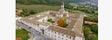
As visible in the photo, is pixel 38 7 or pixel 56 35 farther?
pixel 38 7

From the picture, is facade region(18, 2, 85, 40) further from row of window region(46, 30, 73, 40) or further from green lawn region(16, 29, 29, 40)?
green lawn region(16, 29, 29, 40)

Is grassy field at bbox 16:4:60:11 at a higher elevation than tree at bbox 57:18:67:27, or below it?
higher

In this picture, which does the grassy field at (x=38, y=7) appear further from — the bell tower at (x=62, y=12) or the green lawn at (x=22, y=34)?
the green lawn at (x=22, y=34)

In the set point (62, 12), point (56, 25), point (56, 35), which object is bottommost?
point (56, 35)

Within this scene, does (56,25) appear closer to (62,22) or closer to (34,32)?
(62,22)

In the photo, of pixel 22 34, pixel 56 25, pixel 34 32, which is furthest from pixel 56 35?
pixel 22 34

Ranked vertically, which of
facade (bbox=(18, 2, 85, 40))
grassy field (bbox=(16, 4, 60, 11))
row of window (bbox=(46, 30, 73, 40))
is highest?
grassy field (bbox=(16, 4, 60, 11))

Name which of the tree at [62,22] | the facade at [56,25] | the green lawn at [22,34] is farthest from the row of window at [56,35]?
Result: the green lawn at [22,34]

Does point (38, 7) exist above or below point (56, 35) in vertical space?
above

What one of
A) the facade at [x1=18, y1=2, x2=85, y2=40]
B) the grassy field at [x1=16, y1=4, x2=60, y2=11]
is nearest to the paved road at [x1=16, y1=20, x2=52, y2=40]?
the facade at [x1=18, y1=2, x2=85, y2=40]

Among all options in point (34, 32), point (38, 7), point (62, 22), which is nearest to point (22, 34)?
point (34, 32)

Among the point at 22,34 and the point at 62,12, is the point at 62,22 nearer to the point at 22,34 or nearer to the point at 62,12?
the point at 62,12

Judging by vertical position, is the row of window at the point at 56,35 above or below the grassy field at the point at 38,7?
below
